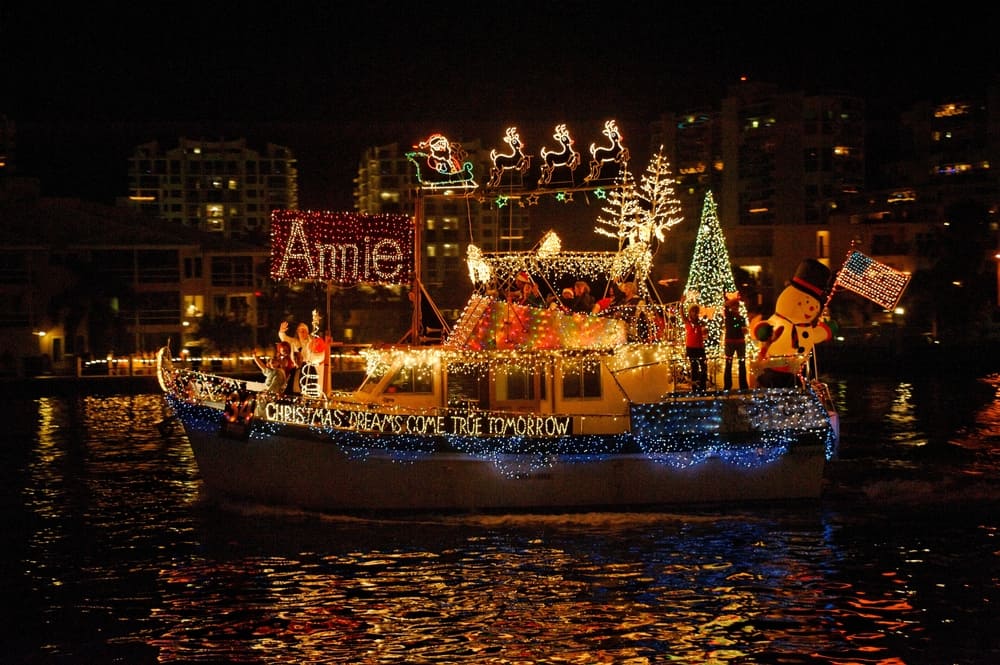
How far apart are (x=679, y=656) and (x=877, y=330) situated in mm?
51614

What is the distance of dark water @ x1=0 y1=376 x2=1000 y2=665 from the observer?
46.2ft

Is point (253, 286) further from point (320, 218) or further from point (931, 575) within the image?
point (931, 575)

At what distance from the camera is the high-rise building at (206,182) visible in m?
146

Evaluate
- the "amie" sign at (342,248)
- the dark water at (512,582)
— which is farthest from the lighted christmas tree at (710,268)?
the "amie" sign at (342,248)

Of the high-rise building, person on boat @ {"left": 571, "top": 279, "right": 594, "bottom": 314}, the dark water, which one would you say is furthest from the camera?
the high-rise building

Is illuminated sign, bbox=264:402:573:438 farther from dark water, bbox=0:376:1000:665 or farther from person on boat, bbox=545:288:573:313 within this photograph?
person on boat, bbox=545:288:573:313

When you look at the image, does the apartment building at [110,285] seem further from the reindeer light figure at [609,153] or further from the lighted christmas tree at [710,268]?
the reindeer light figure at [609,153]

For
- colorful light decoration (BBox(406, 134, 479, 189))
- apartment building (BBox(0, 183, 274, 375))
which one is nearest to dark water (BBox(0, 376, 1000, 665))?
colorful light decoration (BBox(406, 134, 479, 189))

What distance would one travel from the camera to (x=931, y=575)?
1694 cm

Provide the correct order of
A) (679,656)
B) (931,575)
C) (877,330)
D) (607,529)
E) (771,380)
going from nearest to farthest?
(679,656)
(931,575)
(607,529)
(771,380)
(877,330)

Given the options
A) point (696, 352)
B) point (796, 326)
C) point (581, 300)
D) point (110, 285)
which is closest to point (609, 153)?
point (581, 300)

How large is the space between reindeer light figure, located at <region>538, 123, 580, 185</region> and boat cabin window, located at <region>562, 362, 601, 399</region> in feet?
9.71

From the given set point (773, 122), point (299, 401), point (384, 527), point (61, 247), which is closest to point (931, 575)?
point (384, 527)

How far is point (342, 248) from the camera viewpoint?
786 inches
